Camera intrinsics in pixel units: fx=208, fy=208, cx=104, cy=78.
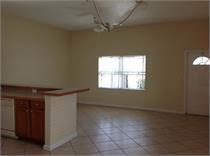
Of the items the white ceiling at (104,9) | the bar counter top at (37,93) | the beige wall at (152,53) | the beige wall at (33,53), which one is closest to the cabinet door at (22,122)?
the bar counter top at (37,93)

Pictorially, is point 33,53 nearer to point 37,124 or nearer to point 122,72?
point 122,72

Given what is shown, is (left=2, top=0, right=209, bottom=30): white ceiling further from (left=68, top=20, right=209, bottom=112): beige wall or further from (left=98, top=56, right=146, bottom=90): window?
(left=98, top=56, right=146, bottom=90): window

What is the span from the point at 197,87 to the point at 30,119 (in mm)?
4780

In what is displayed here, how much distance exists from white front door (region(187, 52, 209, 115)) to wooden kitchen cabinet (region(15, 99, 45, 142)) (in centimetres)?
454

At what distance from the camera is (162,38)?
6.47 metres

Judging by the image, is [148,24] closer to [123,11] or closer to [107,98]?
[123,11]

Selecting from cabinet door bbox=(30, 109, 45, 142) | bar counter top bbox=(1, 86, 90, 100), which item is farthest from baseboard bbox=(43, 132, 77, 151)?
bar counter top bbox=(1, 86, 90, 100)

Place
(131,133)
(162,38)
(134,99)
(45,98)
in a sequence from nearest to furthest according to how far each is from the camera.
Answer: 1. (45,98)
2. (131,133)
3. (162,38)
4. (134,99)

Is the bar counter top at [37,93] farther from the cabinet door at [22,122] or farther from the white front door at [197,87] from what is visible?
the white front door at [197,87]

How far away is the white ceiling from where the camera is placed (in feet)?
14.9

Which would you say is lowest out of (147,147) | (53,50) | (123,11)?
(147,147)

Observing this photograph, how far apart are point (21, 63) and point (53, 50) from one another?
1.47 metres

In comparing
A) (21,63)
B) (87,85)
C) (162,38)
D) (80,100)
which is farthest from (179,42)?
(21,63)

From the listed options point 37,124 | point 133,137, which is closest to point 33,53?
point 37,124
